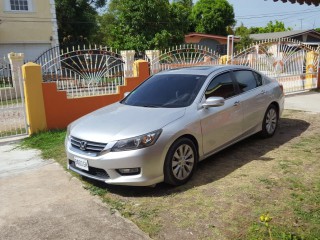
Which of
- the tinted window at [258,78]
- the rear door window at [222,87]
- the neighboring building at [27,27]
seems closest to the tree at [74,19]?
the neighboring building at [27,27]

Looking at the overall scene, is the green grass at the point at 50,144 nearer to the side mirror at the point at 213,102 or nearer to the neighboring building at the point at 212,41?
the side mirror at the point at 213,102

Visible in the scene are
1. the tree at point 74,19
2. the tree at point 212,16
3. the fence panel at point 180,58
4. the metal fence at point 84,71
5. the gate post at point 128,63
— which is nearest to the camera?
the metal fence at point 84,71

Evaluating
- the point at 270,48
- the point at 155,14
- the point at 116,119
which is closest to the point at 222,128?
the point at 116,119

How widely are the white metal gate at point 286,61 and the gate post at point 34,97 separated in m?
6.38

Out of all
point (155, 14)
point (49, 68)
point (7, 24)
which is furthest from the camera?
point (155, 14)

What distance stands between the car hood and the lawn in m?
0.78

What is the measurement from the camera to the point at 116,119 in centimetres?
470

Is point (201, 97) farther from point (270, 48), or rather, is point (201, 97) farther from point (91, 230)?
point (270, 48)

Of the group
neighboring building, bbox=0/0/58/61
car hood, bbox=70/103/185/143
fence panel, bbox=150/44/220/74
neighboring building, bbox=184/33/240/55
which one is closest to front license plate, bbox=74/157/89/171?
car hood, bbox=70/103/185/143

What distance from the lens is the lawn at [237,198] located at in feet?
11.5

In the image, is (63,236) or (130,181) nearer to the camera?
(63,236)

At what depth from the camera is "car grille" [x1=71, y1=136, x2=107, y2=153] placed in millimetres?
4255

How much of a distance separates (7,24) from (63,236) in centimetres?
2028

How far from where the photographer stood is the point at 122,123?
450 cm
